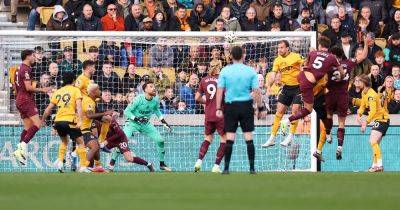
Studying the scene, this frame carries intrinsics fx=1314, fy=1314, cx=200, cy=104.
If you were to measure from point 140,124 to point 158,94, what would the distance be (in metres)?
1.48

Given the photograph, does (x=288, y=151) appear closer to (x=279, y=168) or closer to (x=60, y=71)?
(x=279, y=168)

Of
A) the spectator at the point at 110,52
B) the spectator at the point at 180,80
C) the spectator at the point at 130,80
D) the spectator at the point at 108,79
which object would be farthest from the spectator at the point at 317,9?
the spectator at the point at 108,79

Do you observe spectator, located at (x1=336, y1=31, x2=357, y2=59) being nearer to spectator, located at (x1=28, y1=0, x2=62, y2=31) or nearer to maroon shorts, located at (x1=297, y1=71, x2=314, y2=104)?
maroon shorts, located at (x1=297, y1=71, x2=314, y2=104)

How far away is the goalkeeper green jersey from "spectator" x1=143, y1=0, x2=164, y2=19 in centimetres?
482

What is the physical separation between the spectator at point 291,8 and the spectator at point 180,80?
4.11m

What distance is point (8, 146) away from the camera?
26.9 meters

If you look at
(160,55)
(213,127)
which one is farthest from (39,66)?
(213,127)

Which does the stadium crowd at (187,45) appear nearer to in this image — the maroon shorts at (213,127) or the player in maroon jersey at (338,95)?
the maroon shorts at (213,127)

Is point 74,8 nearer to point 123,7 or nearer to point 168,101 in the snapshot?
point 123,7

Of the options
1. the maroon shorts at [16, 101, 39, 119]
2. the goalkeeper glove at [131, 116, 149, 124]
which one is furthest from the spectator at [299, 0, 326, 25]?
the maroon shorts at [16, 101, 39, 119]

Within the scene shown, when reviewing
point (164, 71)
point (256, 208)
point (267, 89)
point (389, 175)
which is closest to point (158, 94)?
point (164, 71)

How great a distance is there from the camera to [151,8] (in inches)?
1191

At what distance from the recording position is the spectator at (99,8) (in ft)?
98.4

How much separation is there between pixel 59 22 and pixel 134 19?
1.76m
